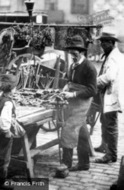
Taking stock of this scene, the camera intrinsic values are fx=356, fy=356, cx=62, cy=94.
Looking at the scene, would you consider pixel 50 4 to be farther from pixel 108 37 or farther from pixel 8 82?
pixel 8 82

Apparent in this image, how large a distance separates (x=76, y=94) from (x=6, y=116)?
116 centimetres

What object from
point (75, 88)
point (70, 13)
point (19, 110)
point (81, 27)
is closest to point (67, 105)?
point (75, 88)

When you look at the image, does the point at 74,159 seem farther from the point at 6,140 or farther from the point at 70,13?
the point at 70,13

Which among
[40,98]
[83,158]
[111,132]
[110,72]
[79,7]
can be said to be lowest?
[83,158]

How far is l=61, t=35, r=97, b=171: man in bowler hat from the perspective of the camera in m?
4.69

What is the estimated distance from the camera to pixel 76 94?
15.5ft

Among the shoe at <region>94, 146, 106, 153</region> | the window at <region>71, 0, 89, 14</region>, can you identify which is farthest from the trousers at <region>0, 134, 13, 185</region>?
the window at <region>71, 0, 89, 14</region>

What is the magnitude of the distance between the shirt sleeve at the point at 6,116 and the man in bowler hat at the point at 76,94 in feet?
3.20

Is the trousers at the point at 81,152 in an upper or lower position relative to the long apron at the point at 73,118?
lower

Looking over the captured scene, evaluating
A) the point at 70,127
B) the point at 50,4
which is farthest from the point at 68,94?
the point at 50,4

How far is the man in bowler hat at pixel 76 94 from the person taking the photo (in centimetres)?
469

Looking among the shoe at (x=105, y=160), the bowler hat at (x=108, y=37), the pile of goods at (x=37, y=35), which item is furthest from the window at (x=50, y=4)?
the shoe at (x=105, y=160)

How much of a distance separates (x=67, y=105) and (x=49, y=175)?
0.98m

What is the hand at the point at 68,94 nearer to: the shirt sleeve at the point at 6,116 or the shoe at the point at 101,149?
the shirt sleeve at the point at 6,116
